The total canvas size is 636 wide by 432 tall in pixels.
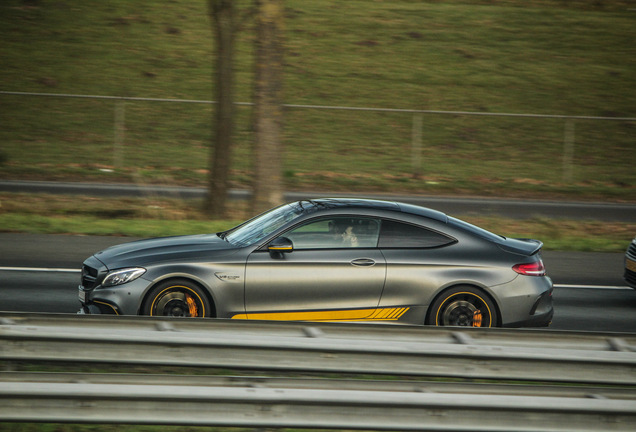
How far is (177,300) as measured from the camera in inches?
275

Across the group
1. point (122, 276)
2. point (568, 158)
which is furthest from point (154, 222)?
point (568, 158)

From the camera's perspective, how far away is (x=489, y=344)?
4797 mm

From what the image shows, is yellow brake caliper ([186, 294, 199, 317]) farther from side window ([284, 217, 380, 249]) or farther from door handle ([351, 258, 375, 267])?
door handle ([351, 258, 375, 267])

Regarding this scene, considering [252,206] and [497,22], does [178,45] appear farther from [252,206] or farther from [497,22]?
[252,206]

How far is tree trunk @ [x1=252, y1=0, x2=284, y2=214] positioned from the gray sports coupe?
6748 millimetres

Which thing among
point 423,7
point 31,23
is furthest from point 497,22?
point 31,23

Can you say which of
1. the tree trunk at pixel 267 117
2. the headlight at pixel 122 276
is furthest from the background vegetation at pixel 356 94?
the headlight at pixel 122 276

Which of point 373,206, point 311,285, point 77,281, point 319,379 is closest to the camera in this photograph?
point 319,379

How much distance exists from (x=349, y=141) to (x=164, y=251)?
18.2 m

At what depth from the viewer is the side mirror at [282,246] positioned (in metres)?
7.07

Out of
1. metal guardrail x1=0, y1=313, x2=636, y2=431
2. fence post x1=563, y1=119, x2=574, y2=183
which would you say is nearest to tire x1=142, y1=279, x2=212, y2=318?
metal guardrail x1=0, y1=313, x2=636, y2=431

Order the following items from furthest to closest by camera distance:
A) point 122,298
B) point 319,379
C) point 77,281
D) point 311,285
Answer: point 77,281 < point 311,285 < point 122,298 < point 319,379

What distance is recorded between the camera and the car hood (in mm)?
7082

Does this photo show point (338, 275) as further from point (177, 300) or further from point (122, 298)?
point (122, 298)
